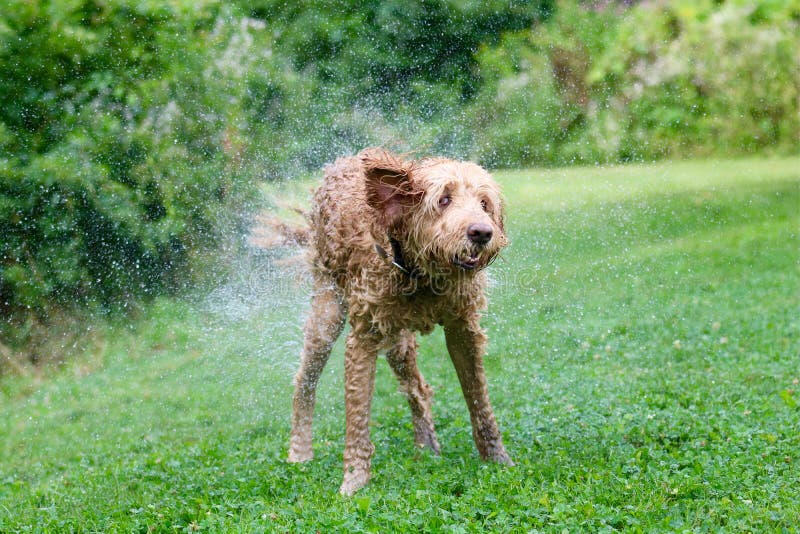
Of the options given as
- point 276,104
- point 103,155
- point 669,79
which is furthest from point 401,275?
point 669,79

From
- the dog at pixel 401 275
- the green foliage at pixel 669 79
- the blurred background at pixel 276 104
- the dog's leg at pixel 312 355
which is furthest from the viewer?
the green foliage at pixel 669 79

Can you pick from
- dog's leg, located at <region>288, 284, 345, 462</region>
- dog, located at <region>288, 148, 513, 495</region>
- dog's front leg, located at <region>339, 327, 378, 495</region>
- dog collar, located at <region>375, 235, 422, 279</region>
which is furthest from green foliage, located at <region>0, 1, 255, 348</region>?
dog collar, located at <region>375, 235, 422, 279</region>

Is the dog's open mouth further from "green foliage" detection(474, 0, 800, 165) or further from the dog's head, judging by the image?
"green foliage" detection(474, 0, 800, 165)

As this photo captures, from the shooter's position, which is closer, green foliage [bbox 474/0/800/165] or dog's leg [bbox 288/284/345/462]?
dog's leg [bbox 288/284/345/462]

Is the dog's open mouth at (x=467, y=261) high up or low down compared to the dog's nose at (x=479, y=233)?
down

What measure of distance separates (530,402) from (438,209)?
298 centimetres

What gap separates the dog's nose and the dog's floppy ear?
46 centimetres

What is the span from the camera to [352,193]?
5617 millimetres

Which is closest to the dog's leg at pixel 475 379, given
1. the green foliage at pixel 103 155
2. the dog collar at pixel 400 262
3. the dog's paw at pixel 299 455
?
the dog collar at pixel 400 262

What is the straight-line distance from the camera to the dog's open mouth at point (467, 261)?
4.44 metres

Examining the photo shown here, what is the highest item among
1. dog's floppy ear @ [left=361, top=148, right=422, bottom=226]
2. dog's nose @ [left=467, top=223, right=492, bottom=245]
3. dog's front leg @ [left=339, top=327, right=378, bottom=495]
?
dog's floppy ear @ [left=361, top=148, right=422, bottom=226]

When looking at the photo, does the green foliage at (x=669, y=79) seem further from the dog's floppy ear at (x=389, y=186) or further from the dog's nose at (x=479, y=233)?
the dog's nose at (x=479, y=233)

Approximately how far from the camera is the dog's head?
4434 millimetres

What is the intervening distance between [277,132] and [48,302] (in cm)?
341
